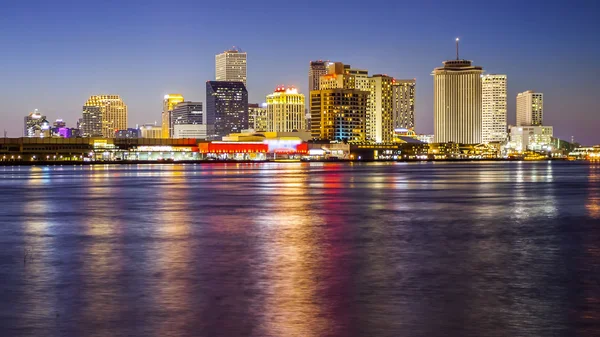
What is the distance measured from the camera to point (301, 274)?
20.0m

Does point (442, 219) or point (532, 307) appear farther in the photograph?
point (442, 219)

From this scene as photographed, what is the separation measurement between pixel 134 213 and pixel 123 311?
2686cm

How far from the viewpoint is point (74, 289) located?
59.1ft

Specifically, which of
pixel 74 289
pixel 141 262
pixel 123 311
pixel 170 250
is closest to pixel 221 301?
pixel 123 311

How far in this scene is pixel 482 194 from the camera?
59.2 metres

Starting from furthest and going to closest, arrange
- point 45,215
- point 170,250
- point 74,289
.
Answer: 1. point 45,215
2. point 170,250
3. point 74,289

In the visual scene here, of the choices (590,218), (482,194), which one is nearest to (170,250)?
(590,218)

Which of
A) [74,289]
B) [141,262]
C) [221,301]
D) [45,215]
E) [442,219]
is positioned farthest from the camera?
[45,215]

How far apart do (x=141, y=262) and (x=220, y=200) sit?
3053cm

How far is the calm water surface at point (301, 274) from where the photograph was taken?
47.1 ft

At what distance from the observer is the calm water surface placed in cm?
1436

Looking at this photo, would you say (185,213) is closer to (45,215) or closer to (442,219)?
(45,215)

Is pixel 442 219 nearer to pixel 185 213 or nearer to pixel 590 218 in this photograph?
pixel 590 218

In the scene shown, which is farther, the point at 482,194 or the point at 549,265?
the point at 482,194
